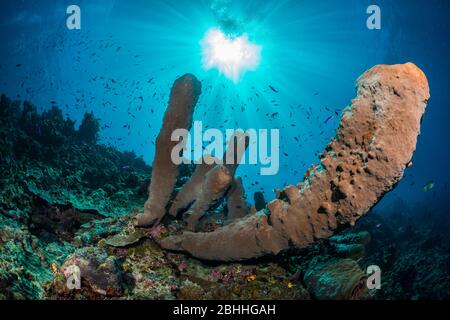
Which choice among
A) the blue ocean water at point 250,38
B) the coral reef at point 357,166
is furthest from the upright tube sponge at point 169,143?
the blue ocean water at point 250,38

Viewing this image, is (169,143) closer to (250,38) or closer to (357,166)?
(357,166)

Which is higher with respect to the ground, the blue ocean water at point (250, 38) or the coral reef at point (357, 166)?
the blue ocean water at point (250, 38)

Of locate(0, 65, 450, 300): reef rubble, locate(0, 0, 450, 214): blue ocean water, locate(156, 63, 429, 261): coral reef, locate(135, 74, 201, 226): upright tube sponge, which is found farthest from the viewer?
locate(0, 0, 450, 214): blue ocean water

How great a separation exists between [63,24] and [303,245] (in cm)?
4159

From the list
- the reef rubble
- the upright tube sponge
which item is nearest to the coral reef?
the reef rubble

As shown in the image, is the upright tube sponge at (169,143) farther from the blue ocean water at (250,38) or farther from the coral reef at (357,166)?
the blue ocean water at (250,38)

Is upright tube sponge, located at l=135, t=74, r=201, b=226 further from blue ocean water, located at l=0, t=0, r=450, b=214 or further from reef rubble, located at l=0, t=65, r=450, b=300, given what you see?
blue ocean water, located at l=0, t=0, r=450, b=214

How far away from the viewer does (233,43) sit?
33.7 meters

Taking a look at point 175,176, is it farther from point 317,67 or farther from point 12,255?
point 317,67

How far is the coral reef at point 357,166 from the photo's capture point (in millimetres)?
2680

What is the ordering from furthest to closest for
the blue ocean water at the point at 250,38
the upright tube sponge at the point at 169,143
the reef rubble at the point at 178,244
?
the blue ocean water at the point at 250,38 → the upright tube sponge at the point at 169,143 → the reef rubble at the point at 178,244

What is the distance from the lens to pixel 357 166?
2971 millimetres

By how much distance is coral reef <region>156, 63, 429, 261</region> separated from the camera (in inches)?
105

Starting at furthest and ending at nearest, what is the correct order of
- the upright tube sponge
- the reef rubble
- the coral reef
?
the upright tube sponge, the reef rubble, the coral reef
